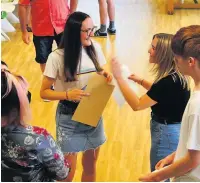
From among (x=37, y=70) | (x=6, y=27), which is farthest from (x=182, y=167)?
(x=6, y=27)

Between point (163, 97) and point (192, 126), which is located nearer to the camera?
point (192, 126)

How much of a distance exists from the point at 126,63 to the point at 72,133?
2780 millimetres

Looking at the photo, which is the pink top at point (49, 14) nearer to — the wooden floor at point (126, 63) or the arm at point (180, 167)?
the wooden floor at point (126, 63)

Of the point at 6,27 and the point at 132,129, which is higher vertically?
the point at 6,27

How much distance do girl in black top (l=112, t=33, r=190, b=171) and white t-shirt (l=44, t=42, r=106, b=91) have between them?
27 cm

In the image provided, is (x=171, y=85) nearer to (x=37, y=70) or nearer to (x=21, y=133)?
(x=21, y=133)

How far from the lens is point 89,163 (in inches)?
112

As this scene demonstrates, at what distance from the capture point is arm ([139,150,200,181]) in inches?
70.1

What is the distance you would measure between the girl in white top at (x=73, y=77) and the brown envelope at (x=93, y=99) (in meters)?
0.03

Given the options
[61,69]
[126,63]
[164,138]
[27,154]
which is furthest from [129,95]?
[126,63]

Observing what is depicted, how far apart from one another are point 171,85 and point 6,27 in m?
4.25

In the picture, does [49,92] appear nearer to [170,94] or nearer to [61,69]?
[61,69]

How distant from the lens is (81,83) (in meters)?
2.60

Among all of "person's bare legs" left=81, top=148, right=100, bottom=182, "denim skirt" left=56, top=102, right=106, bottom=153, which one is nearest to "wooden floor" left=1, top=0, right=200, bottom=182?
"person's bare legs" left=81, top=148, right=100, bottom=182
